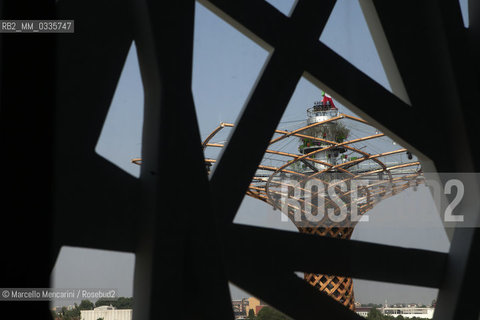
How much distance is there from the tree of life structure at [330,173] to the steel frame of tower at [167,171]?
36.4 ft

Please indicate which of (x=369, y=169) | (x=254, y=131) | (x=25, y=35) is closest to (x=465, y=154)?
(x=254, y=131)

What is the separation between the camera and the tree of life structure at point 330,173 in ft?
48.8

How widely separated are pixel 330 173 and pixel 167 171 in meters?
15.5

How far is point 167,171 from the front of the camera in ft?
7.18

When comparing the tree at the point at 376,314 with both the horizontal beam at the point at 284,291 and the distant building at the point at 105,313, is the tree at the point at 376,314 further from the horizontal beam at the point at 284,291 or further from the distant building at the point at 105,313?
the distant building at the point at 105,313

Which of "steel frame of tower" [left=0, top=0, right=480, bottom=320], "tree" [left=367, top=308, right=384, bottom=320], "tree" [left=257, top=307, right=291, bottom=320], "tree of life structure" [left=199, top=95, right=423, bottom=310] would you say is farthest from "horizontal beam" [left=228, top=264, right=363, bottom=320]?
"tree of life structure" [left=199, top=95, right=423, bottom=310]

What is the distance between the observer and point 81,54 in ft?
7.08

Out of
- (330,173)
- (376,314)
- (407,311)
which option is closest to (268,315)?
(376,314)

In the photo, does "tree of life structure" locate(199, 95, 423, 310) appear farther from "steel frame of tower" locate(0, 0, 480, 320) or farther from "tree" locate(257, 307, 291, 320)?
"steel frame of tower" locate(0, 0, 480, 320)

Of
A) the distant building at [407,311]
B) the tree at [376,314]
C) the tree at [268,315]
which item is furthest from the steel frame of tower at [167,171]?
the distant building at [407,311]

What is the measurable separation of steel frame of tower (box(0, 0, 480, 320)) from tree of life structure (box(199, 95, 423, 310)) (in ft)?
36.4

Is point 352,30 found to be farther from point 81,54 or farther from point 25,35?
point 25,35

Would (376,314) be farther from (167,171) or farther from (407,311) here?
(167,171)

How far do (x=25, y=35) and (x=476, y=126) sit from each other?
251 centimetres
